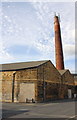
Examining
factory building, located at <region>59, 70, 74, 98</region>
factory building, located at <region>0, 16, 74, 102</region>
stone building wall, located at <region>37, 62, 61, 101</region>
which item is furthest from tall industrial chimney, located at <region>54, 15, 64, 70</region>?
factory building, located at <region>0, 16, 74, 102</region>

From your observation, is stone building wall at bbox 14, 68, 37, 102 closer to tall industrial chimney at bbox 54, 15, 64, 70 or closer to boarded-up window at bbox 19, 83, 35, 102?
boarded-up window at bbox 19, 83, 35, 102

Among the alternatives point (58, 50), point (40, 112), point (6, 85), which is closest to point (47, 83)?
point (6, 85)

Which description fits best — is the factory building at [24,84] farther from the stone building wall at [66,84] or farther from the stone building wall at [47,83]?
the stone building wall at [66,84]

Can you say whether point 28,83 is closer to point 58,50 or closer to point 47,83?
point 47,83

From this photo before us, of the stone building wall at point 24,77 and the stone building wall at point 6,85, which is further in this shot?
the stone building wall at point 6,85

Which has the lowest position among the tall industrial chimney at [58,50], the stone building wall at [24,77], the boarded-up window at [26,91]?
the boarded-up window at [26,91]

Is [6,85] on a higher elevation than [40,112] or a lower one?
higher

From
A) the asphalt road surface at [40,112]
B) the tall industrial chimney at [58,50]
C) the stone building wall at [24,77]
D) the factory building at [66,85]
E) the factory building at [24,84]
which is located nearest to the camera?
the asphalt road surface at [40,112]

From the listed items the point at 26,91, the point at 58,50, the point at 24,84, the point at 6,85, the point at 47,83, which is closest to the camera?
the point at 26,91

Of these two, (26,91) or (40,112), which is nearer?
(40,112)

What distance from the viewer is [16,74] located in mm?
26906

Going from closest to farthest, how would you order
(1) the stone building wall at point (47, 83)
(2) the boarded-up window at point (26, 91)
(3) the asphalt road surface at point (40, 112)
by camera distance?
1. (3) the asphalt road surface at point (40, 112)
2. (2) the boarded-up window at point (26, 91)
3. (1) the stone building wall at point (47, 83)

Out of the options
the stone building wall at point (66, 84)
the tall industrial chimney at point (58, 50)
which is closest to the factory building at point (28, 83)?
the stone building wall at point (66, 84)

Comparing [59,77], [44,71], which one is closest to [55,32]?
[59,77]
